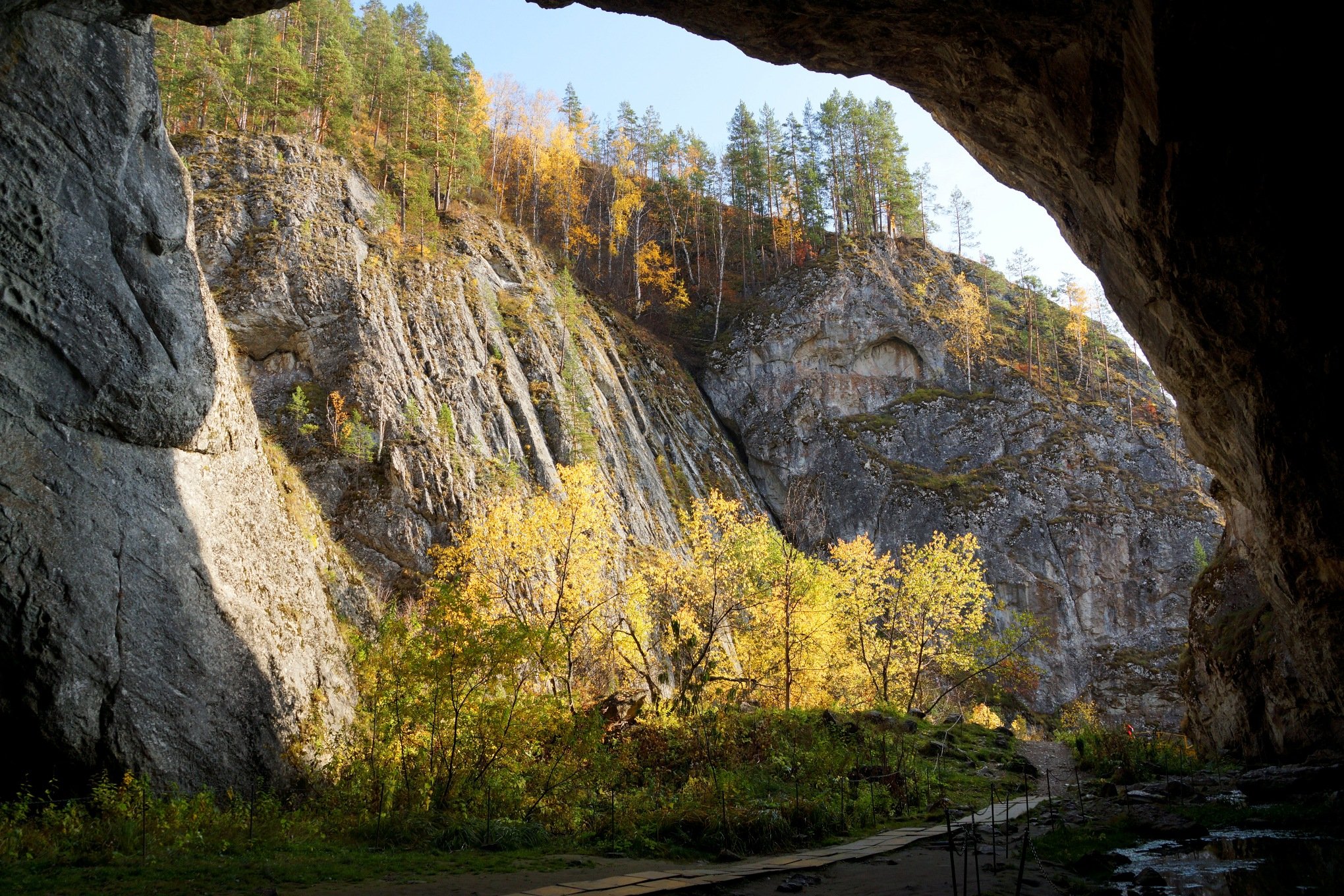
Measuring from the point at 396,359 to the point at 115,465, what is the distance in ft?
51.7

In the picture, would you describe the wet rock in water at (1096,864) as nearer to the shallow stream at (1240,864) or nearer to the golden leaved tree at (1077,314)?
the shallow stream at (1240,864)

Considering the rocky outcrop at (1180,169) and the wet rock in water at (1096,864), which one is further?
the wet rock in water at (1096,864)

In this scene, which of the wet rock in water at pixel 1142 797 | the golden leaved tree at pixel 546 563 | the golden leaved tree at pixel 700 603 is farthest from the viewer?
the golden leaved tree at pixel 700 603

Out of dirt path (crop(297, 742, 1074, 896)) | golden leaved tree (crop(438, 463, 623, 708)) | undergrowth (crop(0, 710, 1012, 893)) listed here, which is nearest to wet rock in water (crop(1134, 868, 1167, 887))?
dirt path (crop(297, 742, 1074, 896))

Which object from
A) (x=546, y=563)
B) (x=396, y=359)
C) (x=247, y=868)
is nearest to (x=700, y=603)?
(x=546, y=563)

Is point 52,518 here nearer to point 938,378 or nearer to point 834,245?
point 938,378

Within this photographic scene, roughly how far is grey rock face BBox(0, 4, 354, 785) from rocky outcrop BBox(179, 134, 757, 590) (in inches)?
329

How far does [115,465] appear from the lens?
13.3 metres

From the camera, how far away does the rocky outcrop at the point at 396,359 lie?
25.2 meters

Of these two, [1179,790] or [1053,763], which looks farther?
[1053,763]

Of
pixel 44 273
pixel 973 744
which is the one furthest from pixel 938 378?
pixel 44 273

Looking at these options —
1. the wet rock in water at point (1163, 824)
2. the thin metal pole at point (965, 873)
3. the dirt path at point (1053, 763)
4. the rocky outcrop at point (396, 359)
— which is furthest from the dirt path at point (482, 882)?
the rocky outcrop at point (396, 359)

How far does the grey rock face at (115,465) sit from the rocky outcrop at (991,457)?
3443 centimetres

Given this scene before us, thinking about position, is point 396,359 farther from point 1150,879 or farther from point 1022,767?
point 1150,879
